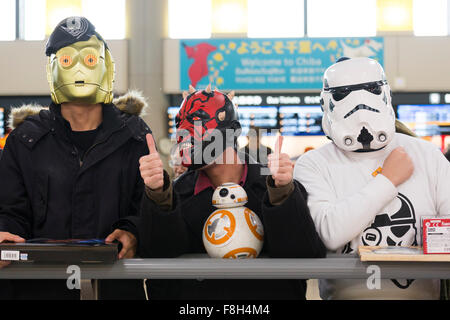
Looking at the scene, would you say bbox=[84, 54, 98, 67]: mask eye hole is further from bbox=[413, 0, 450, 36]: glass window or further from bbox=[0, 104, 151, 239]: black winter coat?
bbox=[413, 0, 450, 36]: glass window

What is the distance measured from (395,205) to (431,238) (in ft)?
0.73

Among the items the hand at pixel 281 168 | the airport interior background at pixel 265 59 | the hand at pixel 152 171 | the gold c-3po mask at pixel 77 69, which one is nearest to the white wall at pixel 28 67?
the airport interior background at pixel 265 59

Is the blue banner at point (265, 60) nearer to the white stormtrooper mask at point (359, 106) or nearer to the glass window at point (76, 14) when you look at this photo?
the glass window at point (76, 14)

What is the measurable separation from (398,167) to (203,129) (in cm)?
69

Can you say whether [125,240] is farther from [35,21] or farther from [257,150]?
[35,21]

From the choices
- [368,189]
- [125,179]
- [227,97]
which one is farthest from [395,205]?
[125,179]

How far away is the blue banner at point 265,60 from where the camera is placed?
684 cm

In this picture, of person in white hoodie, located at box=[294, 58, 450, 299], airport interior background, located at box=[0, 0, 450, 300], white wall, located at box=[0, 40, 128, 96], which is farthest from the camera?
white wall, located at box=[0, 40, 128, 96]

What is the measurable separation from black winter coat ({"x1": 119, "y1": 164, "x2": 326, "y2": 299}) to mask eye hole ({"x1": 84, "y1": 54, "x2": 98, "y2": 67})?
55cm

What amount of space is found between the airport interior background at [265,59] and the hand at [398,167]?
4.98 meters

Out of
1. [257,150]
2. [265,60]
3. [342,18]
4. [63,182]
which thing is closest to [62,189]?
[63,182]

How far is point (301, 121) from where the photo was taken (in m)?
6.81

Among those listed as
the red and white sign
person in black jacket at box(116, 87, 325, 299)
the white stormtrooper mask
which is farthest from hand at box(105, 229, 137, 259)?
the red and white sign

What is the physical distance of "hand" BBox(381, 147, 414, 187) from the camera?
1.66 m
